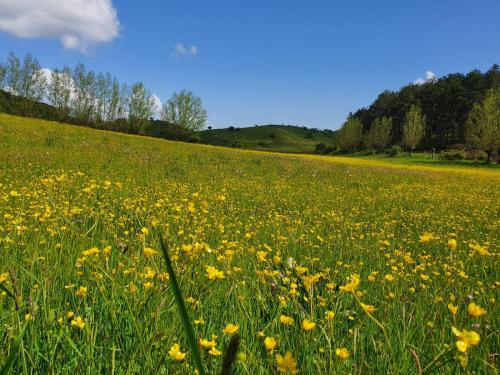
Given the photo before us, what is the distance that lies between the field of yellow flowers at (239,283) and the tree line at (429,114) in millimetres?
71823

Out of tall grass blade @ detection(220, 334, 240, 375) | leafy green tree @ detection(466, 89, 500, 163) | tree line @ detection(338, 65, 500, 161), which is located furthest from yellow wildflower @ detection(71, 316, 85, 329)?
Answer: tree line @ detection(338, 65, 500, 161)

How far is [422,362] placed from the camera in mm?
2047

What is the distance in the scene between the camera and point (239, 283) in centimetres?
253

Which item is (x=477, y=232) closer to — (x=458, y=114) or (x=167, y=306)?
(x=167, y=306)

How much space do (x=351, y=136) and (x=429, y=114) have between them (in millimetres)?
20799

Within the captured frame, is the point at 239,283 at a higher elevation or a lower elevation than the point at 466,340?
lower

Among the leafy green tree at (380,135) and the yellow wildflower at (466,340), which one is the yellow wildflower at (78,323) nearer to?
the yellow wildflower at (466,340)

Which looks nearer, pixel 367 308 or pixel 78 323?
pixel 367 308

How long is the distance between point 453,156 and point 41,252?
6457 cm

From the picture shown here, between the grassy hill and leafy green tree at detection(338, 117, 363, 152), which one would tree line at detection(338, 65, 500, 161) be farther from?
the grassy hill

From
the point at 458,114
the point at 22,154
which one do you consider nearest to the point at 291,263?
the point at 22,154

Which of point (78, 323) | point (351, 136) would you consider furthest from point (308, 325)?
point (351, 136)

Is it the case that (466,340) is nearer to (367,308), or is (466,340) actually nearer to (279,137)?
(367,308)

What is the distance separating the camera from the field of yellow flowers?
171 centimetres
